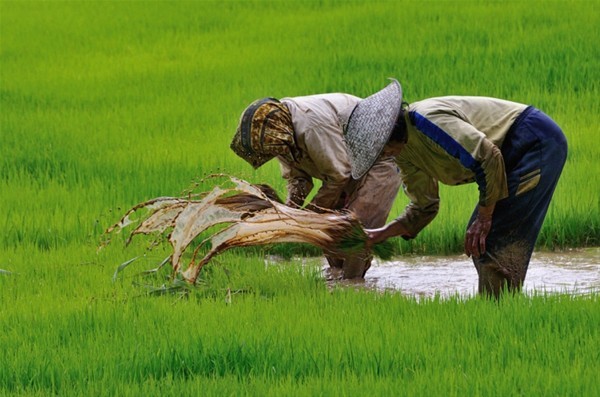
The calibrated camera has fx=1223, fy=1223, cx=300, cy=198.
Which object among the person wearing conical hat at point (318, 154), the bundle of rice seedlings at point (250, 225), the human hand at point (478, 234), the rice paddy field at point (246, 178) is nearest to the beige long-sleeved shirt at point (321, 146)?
the person wearing conical hat at point (318, 154)

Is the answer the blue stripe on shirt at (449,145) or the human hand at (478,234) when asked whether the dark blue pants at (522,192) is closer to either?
the human hand at (478,234)

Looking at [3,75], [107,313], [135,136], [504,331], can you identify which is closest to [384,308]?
[504,331]

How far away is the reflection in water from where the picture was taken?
5648 mm

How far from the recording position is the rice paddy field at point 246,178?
159 inches

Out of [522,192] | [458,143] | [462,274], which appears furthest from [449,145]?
[462,274]

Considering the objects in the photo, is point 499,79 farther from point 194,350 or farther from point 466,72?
point 194,350

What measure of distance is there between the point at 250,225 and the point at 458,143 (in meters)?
1.08

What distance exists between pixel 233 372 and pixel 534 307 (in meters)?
1.17

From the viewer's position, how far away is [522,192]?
4891 mm

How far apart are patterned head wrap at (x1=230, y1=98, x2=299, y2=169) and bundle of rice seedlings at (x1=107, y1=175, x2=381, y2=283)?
0.16m

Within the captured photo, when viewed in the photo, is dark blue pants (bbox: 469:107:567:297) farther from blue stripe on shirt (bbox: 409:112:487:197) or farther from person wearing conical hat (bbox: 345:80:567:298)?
blue stripe on shirt (bbox: 409:112:487:197)

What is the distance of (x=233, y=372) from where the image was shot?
4098mm

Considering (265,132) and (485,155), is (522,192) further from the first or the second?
(265,132)

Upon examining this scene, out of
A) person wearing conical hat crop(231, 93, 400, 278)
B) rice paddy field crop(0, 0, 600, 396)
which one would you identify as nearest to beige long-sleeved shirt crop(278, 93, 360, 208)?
person wearing conical hat crop(231, 93, 400, 278)
